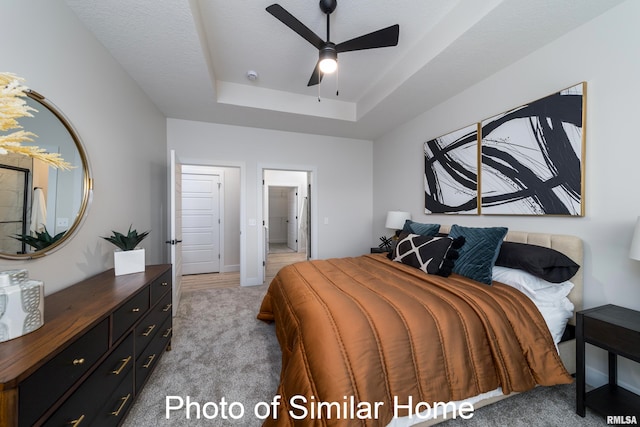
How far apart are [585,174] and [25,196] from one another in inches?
140

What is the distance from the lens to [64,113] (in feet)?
5.09

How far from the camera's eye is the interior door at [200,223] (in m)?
4.56

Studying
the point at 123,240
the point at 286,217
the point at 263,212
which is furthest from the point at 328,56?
the point at 286,217

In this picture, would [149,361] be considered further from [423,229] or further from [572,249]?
[572,249]

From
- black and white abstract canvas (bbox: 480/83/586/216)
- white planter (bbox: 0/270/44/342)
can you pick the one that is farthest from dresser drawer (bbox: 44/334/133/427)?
black and white abstract canvas (bbox: 480/83/586/216)

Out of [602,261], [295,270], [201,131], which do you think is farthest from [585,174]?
[201,131]

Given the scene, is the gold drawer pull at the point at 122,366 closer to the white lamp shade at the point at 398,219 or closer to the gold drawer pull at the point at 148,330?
the gold drawer pull at the point at 148,330

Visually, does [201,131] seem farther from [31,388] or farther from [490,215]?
[490,215]

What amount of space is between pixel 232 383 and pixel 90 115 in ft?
7.35

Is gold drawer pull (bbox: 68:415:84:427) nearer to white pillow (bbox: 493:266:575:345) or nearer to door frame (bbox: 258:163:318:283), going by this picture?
white pillow (bbox: 493:266:575:345)

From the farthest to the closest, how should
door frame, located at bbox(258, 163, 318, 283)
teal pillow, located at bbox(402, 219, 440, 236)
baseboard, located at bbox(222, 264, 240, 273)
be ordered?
baseboard, located at bbox(222, 264, 240, 273) < door frame, located at bbox(258, 163, 318, 283) < teal pillow, located at bbox(402, 219, 440, 236)

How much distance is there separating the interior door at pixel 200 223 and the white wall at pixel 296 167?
110cm

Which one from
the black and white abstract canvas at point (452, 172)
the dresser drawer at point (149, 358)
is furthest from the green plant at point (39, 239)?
the black and white abstract canvas at point (452, 172)

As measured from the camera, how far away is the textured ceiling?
5.60 ft
